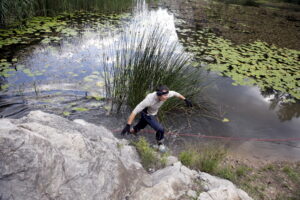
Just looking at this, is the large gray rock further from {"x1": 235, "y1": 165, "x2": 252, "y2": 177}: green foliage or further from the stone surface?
{"x1": 235, "y1": 165, "x2": 252, "y2": 177}: green foliage

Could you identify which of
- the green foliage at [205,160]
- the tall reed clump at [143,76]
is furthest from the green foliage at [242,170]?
the tall reed clump at [143,76]

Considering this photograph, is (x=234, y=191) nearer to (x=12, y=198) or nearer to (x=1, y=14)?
(x=12, y=198)

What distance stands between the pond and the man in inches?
21.8

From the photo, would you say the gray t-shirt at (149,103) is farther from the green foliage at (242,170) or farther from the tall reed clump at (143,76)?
the green foliage at (242,170)

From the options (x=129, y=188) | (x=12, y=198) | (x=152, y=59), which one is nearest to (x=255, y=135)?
(x=152, y=59)

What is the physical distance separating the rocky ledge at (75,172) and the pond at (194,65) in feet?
4.52

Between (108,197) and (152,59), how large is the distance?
2.70 m

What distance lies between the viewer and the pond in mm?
3898

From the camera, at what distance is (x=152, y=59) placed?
3932mm

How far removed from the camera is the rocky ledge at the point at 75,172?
1.50m

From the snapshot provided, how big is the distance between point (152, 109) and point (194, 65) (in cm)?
301

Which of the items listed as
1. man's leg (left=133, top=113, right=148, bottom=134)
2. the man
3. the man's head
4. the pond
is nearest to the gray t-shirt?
the man

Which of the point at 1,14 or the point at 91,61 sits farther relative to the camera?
the point at 1,14

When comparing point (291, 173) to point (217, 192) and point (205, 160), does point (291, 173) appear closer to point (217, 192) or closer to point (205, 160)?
point (205, 160)
